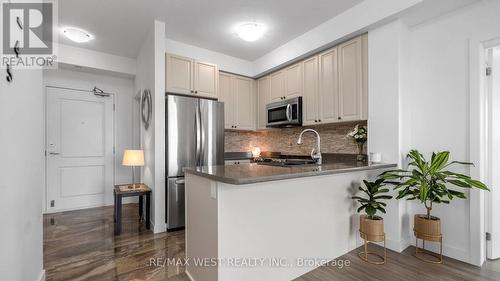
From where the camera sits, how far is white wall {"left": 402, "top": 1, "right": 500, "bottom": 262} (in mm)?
2215

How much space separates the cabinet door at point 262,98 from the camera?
423 centimetres

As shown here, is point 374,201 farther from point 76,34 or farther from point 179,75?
point 76,34

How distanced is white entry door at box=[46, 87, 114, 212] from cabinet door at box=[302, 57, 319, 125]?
3.75 m

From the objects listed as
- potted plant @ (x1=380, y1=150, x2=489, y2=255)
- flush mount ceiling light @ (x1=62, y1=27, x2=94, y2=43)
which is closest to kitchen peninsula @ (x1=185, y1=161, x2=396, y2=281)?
potted plant @ (x1=380, y1=150, x2=489, y2=255)

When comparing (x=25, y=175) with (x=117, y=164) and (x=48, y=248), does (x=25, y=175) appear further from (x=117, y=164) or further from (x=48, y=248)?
(x=117, y=164)

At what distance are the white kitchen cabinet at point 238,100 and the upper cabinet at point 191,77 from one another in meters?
0.35

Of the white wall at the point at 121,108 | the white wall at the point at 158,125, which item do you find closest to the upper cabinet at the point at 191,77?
the white wall at the point at 158,125

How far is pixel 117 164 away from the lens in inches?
179

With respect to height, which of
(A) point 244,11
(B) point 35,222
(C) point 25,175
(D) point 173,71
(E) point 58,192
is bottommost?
(E) point 58,192

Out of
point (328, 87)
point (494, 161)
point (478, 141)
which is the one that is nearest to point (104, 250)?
point (328, 87)

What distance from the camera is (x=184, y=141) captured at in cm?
323

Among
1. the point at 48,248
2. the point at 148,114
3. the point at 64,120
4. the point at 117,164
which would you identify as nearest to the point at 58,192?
the point at 117,164

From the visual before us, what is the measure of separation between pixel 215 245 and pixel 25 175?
4.23 feet

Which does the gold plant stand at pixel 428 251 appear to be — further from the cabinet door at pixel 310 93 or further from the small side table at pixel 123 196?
the small side table at pixel 123 196
